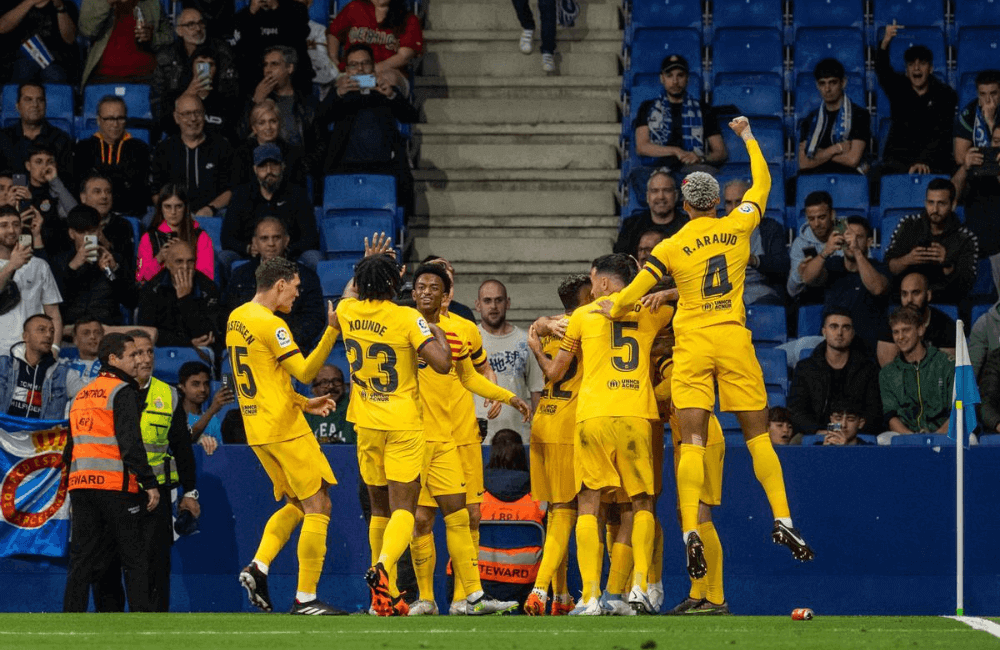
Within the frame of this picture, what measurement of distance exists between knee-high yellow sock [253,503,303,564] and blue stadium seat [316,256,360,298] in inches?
142

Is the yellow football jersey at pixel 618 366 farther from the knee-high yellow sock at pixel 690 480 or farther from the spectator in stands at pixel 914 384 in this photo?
the spectator in stands at pixel 914 384

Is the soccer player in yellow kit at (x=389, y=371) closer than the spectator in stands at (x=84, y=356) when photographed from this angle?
Yes

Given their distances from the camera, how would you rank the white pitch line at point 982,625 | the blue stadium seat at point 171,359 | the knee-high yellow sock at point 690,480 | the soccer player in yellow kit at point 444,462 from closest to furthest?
1. the white pitch line at point 982,625
2. the knee-high yellow sock at point 690,480
3. the soccer player in yellow kit at point 444,462
4. the blue stadium seat at point 171,359

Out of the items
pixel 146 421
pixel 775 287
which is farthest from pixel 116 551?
pixel 775 287

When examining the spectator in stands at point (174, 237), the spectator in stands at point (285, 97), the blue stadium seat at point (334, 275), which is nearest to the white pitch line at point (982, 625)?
the blue stadium seat at point (334, 275)

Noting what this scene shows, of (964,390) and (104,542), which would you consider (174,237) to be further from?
(964,390)

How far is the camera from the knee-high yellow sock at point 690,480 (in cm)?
909

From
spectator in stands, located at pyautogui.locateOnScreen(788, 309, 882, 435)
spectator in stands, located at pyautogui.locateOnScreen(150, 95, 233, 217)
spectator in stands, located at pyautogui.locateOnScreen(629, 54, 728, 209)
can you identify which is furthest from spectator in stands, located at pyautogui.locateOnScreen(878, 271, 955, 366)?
spectator in stands, located at pyautogui.locateOnScreen(150, 95, 233, 217)

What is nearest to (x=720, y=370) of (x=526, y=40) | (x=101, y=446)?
(x=101, y=446)

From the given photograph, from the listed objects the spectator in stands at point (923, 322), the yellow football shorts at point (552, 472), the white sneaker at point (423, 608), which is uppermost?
the spectator in stands at point (923, 322)

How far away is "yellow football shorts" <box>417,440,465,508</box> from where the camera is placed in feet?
32.3

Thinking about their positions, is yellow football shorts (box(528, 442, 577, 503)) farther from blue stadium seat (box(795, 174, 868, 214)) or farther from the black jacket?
blue stadium seat (box(795, 174, 868, 214))

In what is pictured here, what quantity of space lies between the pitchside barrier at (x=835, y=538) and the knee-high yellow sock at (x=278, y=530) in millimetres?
1267

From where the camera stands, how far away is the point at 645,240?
11.9 metres
